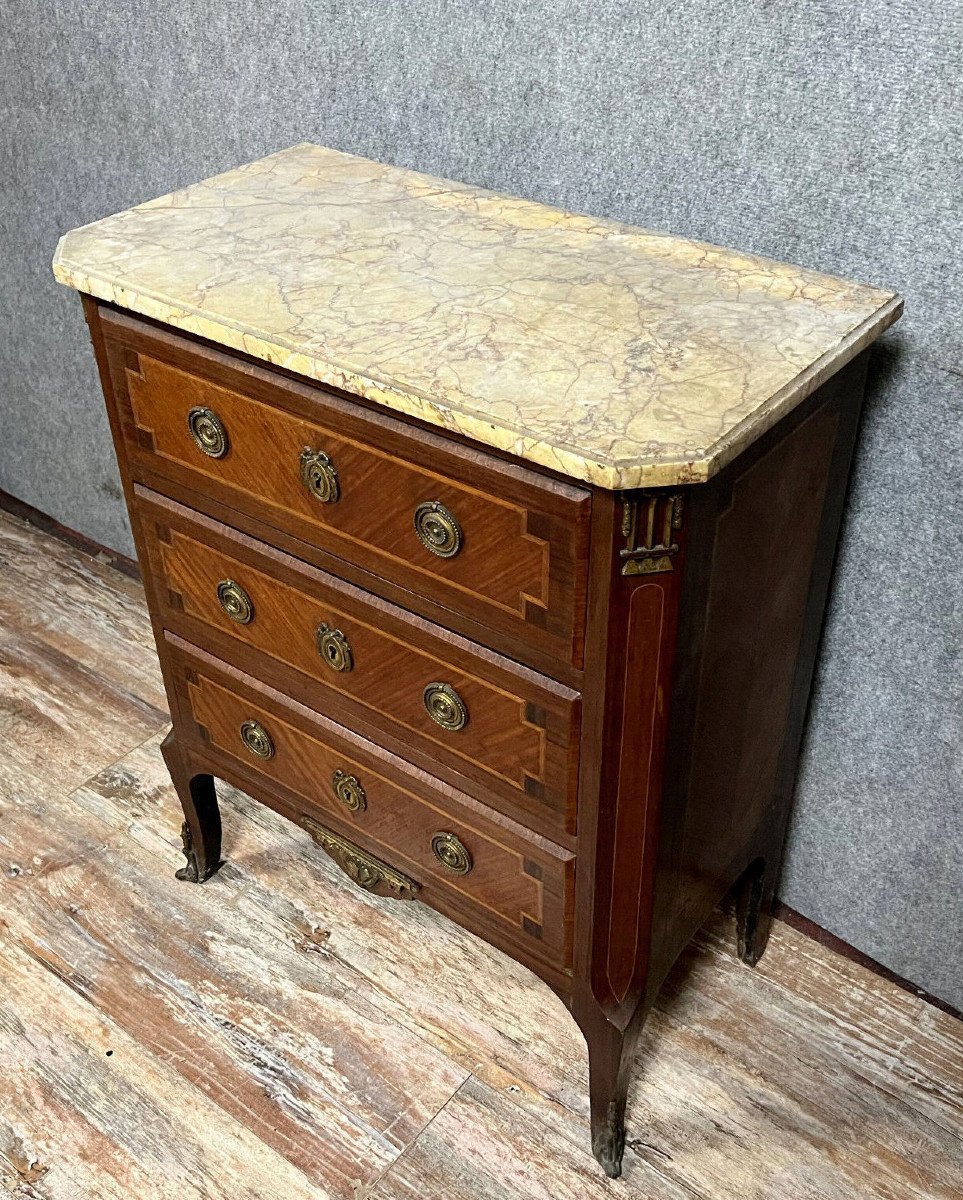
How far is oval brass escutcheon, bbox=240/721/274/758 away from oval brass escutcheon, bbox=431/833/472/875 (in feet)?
0.76

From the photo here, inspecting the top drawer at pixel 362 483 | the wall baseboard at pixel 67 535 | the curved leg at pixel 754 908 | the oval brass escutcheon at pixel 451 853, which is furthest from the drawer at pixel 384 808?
the wall baseboard at pixel 67 535

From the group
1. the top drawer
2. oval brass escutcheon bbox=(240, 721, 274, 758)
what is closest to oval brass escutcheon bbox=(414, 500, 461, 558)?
the top drawer

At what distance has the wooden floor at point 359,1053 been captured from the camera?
4.55 ft

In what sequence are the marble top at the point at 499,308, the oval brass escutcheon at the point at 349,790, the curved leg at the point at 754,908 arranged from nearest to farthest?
the marble top at the point at 499,308, the oval brass escutcheon at the point at 349,790, the curved leg at the point at 754,908

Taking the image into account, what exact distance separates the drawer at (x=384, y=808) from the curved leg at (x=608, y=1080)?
82 mm

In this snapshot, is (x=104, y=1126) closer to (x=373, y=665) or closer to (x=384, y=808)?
(x=384, y=808)

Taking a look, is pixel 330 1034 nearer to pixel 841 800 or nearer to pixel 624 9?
pixel 841 800

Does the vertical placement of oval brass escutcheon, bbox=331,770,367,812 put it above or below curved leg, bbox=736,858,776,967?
above

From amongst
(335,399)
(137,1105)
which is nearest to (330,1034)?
(137,1105)

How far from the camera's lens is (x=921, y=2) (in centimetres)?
106

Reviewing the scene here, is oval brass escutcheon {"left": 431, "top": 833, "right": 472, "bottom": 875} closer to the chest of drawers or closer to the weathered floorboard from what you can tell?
the chest of drawers

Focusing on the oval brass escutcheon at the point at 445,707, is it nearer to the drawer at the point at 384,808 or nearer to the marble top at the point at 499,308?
the drawer at the point at 384,808

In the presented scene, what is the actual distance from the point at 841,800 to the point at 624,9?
0.89m

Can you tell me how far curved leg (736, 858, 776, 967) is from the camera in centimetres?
154
